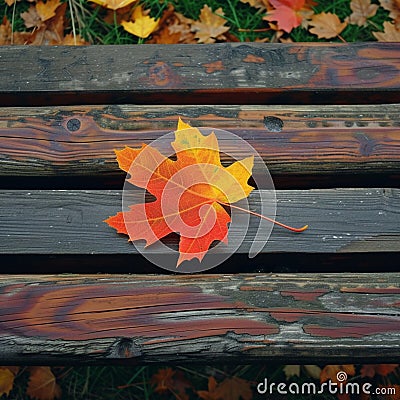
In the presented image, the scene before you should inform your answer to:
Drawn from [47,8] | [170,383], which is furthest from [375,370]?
[47,8]

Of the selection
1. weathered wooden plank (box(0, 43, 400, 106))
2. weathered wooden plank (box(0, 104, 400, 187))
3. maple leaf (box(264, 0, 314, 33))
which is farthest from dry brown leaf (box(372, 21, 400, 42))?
weathered wooden plank (box(0, 104, 400, 187))

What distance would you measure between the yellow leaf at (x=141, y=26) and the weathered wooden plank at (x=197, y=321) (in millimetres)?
1062

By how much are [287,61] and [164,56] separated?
0.34 m

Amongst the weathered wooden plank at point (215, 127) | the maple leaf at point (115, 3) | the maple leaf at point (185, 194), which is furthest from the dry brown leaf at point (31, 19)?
the maple leaf at point (185, 194)

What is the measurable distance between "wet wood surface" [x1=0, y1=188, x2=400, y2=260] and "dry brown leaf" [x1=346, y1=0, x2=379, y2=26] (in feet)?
3.17

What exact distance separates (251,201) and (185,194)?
7.0 inches

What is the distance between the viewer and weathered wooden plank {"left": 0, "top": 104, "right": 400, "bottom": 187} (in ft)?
4.52

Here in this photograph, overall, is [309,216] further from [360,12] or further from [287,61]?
[360,12]

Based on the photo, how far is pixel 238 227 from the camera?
1.33m

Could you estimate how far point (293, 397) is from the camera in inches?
63.2

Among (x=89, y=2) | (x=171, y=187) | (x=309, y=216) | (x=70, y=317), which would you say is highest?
(x=89, y=2)

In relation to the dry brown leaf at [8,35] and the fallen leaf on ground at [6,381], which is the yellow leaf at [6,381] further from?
the dry brown leaf at [8,35]

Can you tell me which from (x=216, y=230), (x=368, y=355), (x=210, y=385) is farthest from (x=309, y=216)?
(x=210, y=385)

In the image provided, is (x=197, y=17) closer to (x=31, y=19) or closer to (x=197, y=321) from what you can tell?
(x=31, y=19)
